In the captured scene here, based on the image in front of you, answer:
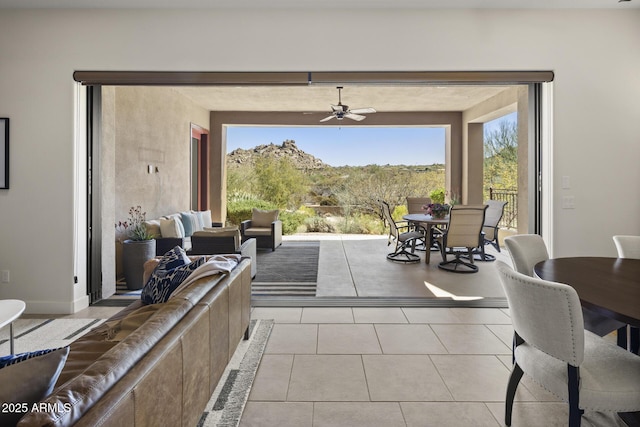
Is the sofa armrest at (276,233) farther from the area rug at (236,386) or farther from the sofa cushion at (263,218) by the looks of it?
the area rug at (236,386)

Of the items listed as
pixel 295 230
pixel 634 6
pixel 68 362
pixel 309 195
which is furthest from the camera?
pixel 309 195

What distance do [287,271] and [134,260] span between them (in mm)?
2071

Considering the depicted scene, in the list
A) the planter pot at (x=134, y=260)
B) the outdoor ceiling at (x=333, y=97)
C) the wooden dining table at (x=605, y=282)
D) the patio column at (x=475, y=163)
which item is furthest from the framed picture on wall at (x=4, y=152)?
the patio column at (x=475, y=163)

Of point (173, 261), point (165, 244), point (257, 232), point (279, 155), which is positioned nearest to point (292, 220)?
point (279, 155)

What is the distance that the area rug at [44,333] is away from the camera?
2945mm

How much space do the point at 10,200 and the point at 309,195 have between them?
866 cm

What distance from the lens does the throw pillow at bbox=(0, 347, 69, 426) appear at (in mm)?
853

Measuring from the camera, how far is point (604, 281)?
2.02 metres

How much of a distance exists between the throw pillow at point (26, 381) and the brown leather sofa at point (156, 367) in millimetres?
38

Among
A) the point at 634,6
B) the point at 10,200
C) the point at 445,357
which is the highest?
the point at 634,6

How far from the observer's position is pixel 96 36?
3768 millimetres

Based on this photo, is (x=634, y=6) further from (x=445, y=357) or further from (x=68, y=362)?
(x=68, y=362)

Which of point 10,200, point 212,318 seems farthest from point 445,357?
point 10,200

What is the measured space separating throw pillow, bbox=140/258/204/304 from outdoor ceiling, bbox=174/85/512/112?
4985 mm
